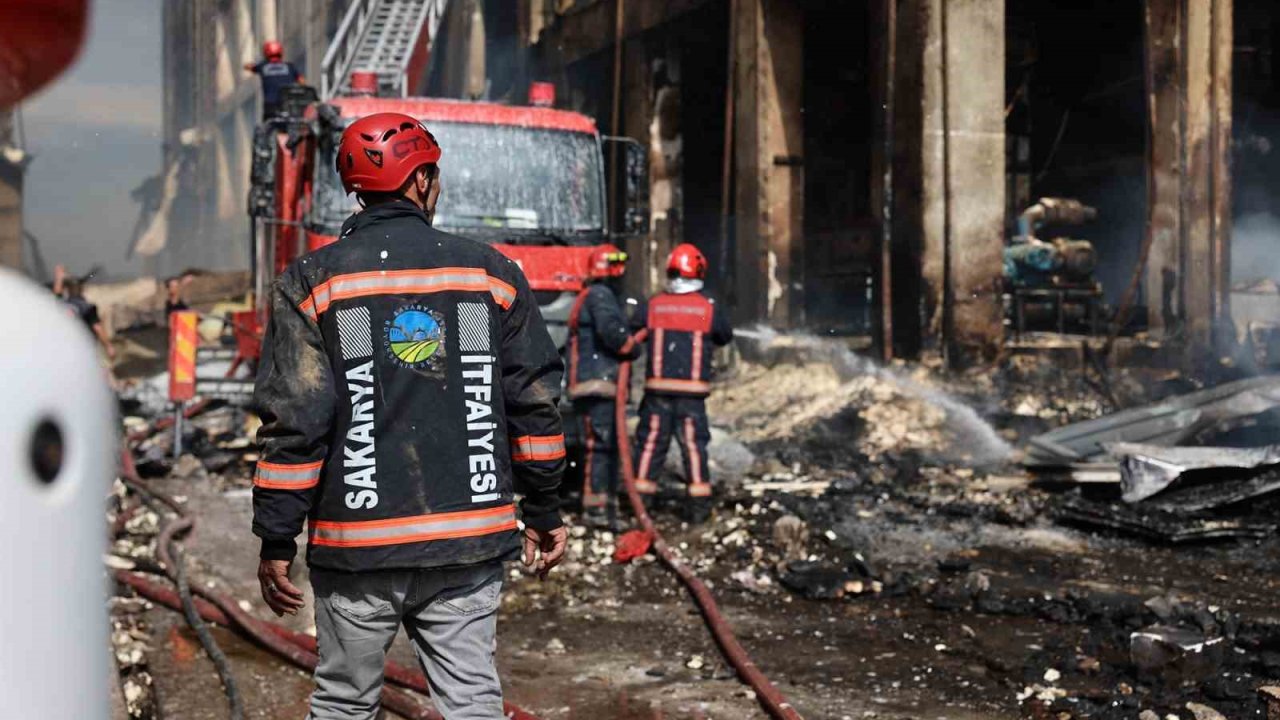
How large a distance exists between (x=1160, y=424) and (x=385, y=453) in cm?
853

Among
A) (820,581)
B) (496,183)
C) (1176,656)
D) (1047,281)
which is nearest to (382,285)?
(1176,656)

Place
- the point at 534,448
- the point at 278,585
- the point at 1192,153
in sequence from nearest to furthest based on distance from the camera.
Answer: the point at 278,585
the point at 534,448
the point at 1192,153

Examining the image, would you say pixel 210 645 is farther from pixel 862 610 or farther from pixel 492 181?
pixel 492 181

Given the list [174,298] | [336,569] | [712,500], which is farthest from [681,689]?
[174,298]

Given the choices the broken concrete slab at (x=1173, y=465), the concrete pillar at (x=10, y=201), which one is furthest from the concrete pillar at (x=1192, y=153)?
the concrete pillar at (x=10, y=201)

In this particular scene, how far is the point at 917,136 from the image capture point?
1302 cm

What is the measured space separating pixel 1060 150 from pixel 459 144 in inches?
424

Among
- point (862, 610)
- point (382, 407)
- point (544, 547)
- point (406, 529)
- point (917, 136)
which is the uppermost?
point (917, 136)

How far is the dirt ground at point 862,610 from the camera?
5.20 meters

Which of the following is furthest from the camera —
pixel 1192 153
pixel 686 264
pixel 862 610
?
pixel 1192 153

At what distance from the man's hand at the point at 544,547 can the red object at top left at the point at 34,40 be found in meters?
2.59

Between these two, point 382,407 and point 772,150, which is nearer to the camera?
point 382,407

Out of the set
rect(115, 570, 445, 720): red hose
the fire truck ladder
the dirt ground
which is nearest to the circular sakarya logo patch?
rect(115, 570, 445, 720): red hose

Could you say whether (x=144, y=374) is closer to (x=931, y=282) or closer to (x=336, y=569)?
(x=931, y=282)
